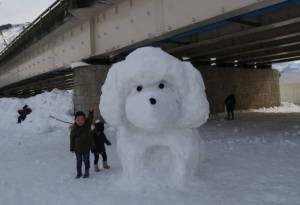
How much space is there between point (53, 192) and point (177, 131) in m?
2.21

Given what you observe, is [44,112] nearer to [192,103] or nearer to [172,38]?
[172,38]

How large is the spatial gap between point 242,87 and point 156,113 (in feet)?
67.9

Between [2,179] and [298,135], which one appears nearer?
[2,179]

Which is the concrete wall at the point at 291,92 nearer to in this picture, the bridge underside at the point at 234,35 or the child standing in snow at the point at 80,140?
the bridge underside at the point at 234,35

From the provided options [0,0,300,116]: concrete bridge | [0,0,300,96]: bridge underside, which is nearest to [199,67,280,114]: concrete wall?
[0,0,300,116]: concrete bridge

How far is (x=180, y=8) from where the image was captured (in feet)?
33.6

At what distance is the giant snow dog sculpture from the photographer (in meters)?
4.57

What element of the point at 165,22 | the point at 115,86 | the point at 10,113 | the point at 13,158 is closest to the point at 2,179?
the point at 13,158

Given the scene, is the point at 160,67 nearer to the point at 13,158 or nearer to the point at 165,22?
the point at 13,158

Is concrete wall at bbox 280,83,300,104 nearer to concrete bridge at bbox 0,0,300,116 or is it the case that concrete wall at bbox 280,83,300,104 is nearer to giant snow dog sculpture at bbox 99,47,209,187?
concrete bridge at bbox 0,0,300,116

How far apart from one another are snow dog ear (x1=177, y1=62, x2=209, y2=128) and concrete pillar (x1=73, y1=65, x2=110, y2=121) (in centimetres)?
1106

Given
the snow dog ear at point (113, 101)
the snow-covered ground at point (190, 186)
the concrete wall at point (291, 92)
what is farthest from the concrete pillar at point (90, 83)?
the concrete wall at point (291, 92)

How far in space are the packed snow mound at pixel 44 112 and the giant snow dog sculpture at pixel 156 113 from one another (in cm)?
1001

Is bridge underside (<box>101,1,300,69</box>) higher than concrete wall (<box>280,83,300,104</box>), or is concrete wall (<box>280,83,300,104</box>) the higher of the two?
bridge underside (<box>101,1,300,69</box>)
